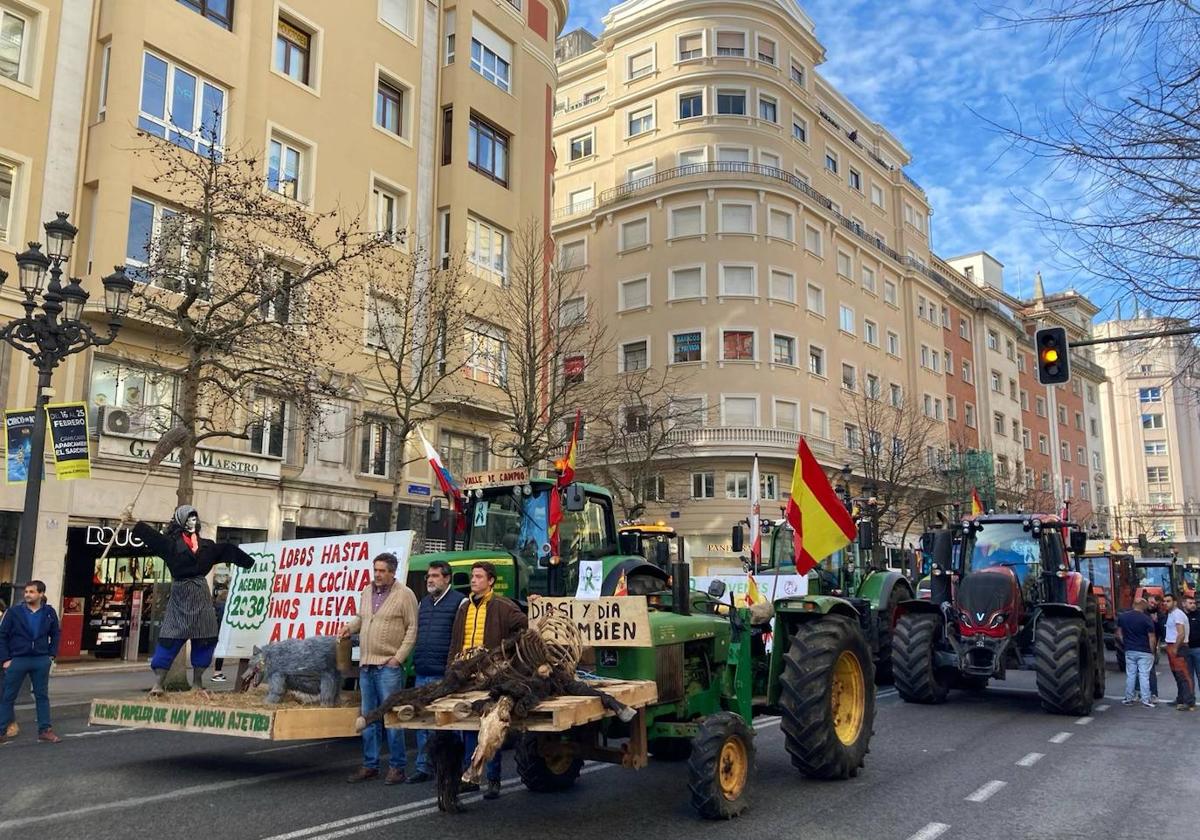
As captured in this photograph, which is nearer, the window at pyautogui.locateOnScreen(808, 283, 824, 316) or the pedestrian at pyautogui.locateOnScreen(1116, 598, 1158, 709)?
the pedestrian at pyautogui.locateOnScreen(1116, 598, 1158, 709)

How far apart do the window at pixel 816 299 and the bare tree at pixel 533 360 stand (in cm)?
1711

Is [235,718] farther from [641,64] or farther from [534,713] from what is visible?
[641,64]

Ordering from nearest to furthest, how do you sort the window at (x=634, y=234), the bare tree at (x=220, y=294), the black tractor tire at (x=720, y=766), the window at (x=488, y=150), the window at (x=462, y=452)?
the black tractor tire at (x=720, y=766) → the bare tree at (x=220, y=294) → the window at (x=462, y=452) → the window at (x=488, y=150) → the window at (x=634, y=234)

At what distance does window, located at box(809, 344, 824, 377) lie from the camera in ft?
140

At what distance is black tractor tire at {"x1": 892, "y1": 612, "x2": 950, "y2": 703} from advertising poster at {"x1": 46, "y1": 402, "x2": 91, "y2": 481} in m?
11.4

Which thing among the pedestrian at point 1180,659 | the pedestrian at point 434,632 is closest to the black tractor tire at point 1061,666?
the pedestrian at point 1180,659

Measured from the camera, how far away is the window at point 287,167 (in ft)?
72.2

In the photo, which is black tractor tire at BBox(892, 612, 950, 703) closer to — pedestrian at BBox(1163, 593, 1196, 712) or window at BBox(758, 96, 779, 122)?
pedestrian at BBox(1163, 593, 1196, 712)

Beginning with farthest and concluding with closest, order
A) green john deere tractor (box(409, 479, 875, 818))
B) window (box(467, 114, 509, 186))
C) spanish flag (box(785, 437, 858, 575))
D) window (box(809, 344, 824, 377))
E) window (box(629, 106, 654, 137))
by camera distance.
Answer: window (box(629, 106, 654, 137)) → window (box(809, 344, 824, 377)) → window (box(467, 114, 509, 186)) → spanish flag (box(785, 437, 858, 575)) → green john deere tractor (box(409, 479, 875, 818))

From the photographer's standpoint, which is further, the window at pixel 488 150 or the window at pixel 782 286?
the window at pixel 782 286

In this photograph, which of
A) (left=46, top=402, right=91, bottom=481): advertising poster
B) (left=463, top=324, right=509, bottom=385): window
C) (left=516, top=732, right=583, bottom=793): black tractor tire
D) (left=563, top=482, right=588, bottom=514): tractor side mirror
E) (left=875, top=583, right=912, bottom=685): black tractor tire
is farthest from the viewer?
(left=463, top=324, right=509, bottom=385): window

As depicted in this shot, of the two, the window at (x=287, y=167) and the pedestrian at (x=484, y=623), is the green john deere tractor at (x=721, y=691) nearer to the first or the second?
the pedestrian at (x=484, y=623)

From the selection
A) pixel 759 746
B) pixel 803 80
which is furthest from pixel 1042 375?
pixel 803 80

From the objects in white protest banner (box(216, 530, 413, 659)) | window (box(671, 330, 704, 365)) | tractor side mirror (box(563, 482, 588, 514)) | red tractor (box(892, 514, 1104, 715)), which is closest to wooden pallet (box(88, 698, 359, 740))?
white protest banner (box(216, 530, 413, 659))
